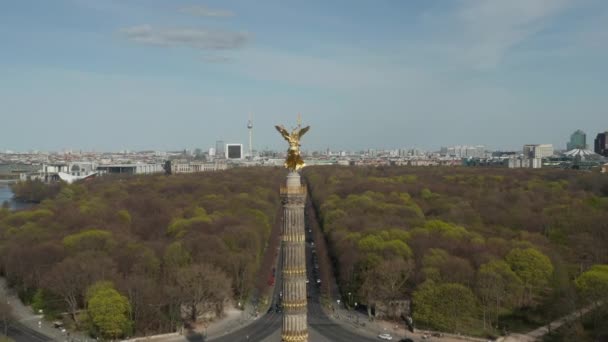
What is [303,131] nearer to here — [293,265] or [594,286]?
[293,265]

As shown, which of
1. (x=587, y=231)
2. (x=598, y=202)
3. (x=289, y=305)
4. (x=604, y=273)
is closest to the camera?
(x=289, y=305)

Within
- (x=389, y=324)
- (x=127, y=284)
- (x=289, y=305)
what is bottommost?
(x=389, y=324)

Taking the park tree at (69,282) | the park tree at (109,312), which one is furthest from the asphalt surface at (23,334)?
the park tree at (109,312)

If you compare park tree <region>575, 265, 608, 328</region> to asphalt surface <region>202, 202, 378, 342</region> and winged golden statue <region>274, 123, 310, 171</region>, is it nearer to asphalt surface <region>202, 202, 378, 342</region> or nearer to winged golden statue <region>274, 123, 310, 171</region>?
asphalt surface <region>202, 202, 378, 342</region>

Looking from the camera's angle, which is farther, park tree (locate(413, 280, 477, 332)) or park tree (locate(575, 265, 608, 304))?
park tree (locate(413, 280, 477, 332))

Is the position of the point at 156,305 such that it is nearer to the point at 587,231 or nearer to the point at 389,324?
the point at 389,324

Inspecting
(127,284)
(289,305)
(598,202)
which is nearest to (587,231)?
(598,202)

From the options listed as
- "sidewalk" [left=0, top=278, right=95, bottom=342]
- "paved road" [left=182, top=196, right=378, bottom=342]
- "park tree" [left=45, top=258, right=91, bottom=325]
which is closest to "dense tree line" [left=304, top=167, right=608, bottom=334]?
"paved road" [left=182, top=196, right=378, bottom=342]

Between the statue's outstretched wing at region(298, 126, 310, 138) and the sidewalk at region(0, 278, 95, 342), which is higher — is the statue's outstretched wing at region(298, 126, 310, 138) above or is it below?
above
